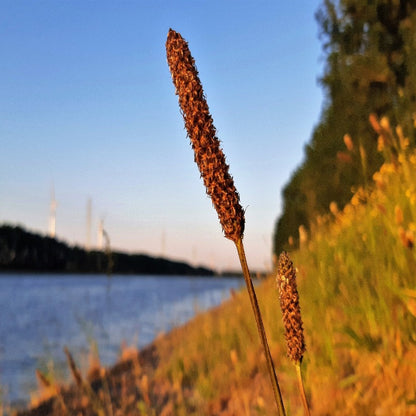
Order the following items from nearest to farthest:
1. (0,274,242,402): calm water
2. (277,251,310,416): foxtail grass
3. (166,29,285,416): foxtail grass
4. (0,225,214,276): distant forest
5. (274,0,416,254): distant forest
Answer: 1. (166,29,285,416): foxtail grass
2. (277,251,310,416): foxtail grass
3. (0,274,242,402): calm water
4. (274,0,416,254): distant forest
5. (0,225,214,276): distant forest

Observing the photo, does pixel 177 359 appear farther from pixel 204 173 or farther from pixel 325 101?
pixel 325 101

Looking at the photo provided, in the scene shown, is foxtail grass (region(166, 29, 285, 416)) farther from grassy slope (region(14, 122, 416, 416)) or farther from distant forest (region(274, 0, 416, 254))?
distant forest (region(274, 0, 416, 254))

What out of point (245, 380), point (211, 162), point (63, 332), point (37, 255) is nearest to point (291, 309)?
point (211, 162)

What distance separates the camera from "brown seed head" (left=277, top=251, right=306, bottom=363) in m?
1.48

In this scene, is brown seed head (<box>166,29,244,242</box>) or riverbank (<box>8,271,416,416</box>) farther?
riverbank (<box>8,271,416,416</box>)

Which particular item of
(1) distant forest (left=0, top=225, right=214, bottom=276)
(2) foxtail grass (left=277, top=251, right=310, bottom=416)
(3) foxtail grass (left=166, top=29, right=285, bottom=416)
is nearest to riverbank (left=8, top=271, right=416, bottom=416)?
(2) foxtail grass (left=277, top=251, right=310, bottom=416)

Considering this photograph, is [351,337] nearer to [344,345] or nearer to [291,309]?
[344,345]

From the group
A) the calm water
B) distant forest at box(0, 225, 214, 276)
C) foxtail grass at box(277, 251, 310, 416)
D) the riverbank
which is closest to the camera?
foxtail grass at box(277, 251, 310, 416)

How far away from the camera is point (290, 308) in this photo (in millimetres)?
1485

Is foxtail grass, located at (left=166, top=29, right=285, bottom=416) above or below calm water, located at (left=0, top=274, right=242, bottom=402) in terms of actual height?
above

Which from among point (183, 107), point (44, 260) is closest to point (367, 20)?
point (183, 107)

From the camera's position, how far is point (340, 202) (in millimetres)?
13828

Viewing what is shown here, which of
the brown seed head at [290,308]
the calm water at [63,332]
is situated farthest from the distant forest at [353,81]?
the brown seed head at [290,308]

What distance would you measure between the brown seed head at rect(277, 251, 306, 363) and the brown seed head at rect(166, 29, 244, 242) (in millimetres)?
257
